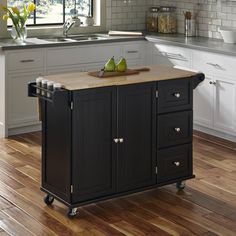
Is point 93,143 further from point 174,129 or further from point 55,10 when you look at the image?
point 55,10

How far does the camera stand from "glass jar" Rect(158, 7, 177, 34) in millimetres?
7848

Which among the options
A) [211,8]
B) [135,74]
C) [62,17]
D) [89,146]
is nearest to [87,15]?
[62,17]

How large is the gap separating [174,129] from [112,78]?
2.19ft

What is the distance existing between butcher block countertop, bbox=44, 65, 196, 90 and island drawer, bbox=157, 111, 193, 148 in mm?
301

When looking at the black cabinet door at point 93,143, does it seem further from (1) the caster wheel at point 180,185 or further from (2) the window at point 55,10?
(2) the window at point 55,10

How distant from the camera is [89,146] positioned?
4.58 meters

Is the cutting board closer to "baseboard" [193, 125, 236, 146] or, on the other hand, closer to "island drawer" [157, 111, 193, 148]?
"island drawer" [157, 111, 193, 148]

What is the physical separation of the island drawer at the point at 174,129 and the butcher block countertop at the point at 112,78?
301 millimetres

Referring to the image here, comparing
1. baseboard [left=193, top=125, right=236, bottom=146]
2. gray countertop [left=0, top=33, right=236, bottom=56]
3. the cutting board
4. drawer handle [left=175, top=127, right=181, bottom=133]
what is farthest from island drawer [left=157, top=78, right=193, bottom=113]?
baseboard [left=193, top=125, right=236, bottom=146]

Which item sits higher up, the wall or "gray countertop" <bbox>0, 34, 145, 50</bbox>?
the wall

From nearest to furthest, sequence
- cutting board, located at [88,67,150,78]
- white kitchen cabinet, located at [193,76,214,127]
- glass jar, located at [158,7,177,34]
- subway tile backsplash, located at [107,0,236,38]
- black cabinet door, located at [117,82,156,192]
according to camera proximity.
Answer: black cabinet door, located at [117,82,156,192] < cutting board, located at [88,67,150,78] < white kitchen cabinet, located at [193,76,214,127] < subway tile backsplash, located at [107,0,236,38] < glass jar, located at [158,7,177,34]

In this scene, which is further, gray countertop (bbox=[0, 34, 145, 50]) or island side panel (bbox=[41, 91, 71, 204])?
gray countertop (bbox=[0, 34, 145, 50])

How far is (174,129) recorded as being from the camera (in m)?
5.07

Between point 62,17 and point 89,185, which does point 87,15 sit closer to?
point 62,17
